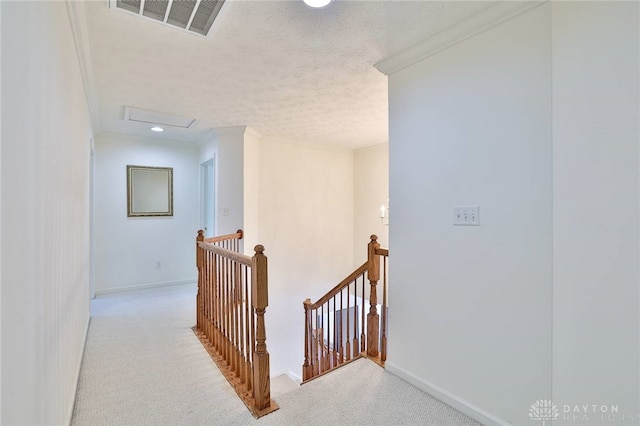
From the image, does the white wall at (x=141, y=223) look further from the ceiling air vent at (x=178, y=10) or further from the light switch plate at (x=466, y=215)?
the light switch plate at (x=466, y=215)

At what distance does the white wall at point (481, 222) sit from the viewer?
4.94 feet

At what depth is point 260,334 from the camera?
1884mm

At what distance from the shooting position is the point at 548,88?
57.2 inches

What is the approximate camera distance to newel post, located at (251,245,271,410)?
1810mm

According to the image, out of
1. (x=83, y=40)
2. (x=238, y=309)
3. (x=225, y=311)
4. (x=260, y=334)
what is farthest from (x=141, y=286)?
(x=83, y=40)

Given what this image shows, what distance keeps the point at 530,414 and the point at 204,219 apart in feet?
15.1

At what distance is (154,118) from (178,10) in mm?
2202

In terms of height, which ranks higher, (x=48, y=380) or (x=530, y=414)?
(x=48, y=380)

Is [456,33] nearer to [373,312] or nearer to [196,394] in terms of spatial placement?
[373,312]

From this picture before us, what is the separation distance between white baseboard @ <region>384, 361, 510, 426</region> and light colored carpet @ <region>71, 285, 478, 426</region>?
34 millimetres

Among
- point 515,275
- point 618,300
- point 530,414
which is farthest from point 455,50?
point 530,414

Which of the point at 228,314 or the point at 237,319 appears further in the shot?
the point at 228,314

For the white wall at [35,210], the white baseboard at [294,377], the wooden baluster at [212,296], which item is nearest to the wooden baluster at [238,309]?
the wooden baluster at [212,296]

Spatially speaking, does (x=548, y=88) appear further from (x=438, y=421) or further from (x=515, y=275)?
(x=438, y=421)
